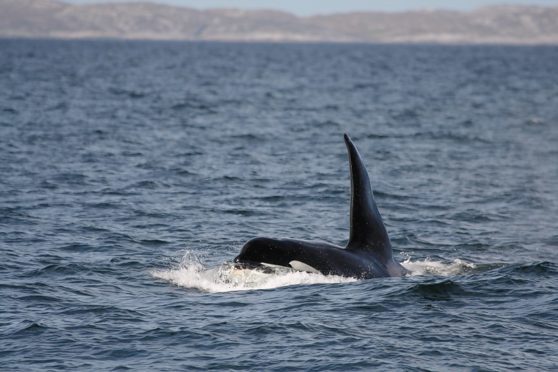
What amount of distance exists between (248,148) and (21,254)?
793 inches

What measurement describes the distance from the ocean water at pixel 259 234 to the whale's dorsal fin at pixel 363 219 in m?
Answer: 0.71

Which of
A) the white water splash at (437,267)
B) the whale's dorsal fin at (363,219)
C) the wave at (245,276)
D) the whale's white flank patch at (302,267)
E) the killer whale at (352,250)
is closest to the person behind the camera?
the killer whale at (352,250)

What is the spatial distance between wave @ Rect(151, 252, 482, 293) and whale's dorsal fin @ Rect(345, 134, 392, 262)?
751 millimetres

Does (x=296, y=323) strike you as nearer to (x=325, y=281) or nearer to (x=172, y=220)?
(x=325, y=281)

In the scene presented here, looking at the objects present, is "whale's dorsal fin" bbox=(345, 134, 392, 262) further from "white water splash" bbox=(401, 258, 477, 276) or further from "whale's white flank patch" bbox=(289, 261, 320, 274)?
"white water splash" bbox=(401, 258, 477, 276)

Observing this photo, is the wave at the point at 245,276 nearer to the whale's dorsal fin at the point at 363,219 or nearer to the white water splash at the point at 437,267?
the white water splash at the point at 437,267

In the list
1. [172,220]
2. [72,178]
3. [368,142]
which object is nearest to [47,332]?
[172,220]

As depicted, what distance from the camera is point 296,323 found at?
15.4m

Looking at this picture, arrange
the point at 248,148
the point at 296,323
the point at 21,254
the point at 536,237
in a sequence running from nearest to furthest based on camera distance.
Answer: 1. the point at 296,323
2. the point at 21,254
3. the point at 536,237
4. the point at 248,148

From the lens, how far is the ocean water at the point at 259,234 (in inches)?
569

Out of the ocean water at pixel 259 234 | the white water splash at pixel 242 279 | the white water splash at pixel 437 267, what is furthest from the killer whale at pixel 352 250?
the white water splash at pixel 437 267

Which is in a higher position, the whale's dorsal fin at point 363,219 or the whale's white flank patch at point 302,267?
the whale's dorsal fin at point 363,219

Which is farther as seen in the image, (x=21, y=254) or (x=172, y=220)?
(x=172, y=220)

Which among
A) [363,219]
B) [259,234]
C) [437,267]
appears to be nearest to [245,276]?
[363,219]
